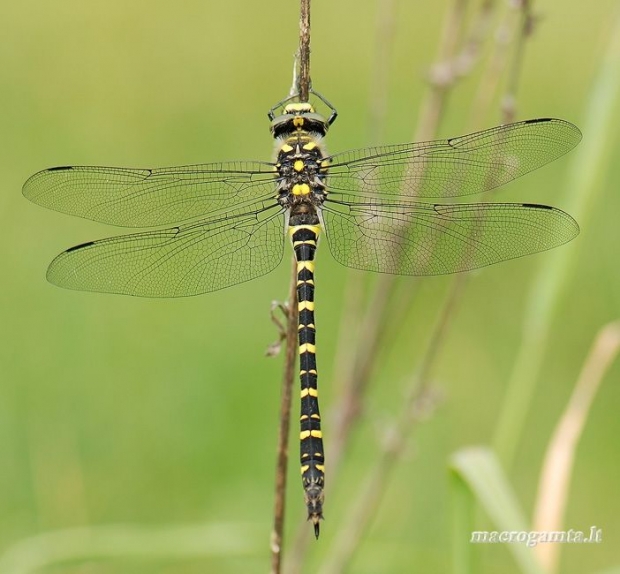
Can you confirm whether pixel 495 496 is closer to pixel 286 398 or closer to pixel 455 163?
pixel 286 398

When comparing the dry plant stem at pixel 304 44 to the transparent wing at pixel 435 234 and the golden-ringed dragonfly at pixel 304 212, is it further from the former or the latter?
the transparent wing at pixel 435 234

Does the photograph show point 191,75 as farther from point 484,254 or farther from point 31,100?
point 484,254

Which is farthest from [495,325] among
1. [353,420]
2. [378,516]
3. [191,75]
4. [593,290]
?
[191,75]

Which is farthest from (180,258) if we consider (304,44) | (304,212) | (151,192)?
(304,44)

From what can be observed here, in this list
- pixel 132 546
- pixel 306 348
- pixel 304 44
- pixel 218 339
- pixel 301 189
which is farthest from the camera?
pixel 218 339

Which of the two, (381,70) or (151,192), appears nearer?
(151,192)
